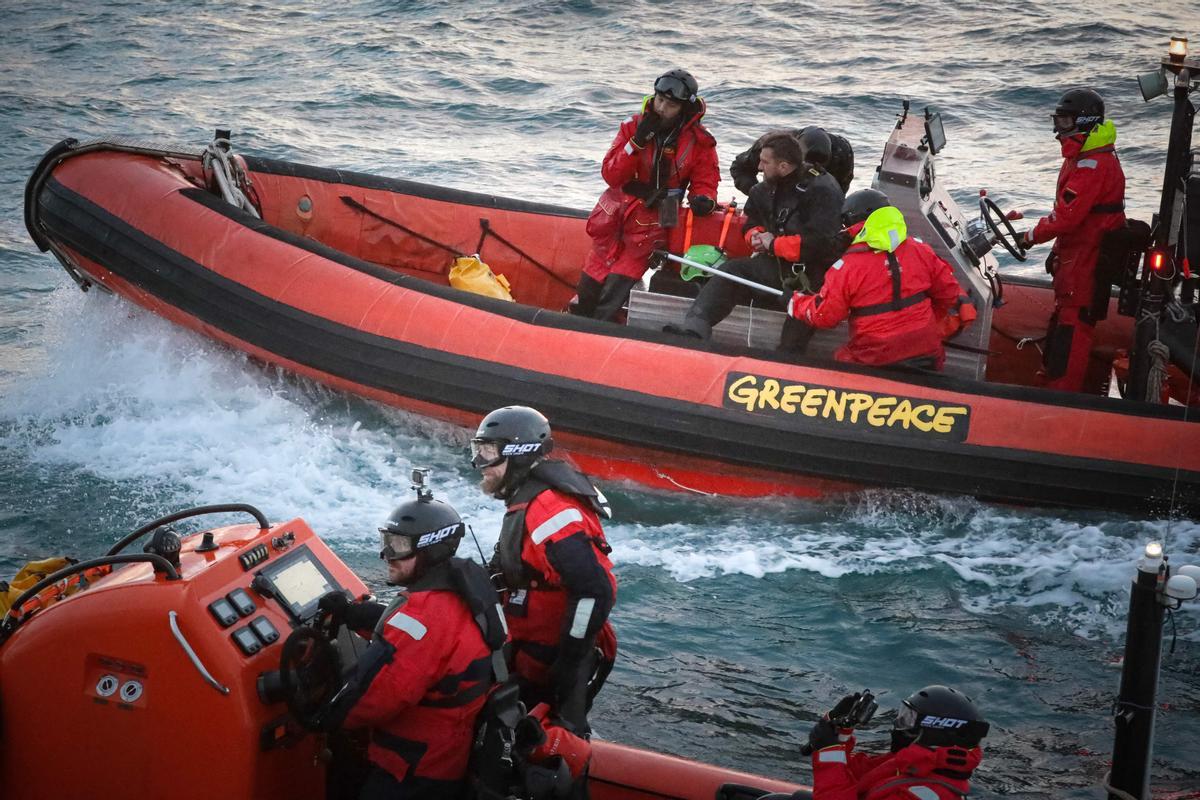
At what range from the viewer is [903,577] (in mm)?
5141

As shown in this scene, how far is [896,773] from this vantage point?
9.52 ft

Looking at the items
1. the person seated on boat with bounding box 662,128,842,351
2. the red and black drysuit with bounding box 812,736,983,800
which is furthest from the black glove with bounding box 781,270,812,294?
the red and black drysuit with bounding box 812,736,983,800

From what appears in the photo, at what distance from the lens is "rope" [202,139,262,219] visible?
671 cm

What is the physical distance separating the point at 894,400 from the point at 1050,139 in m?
7.04

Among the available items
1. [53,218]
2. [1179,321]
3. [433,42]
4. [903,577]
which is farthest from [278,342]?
[433,42]

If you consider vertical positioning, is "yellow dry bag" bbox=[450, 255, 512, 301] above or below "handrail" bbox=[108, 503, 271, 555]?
below

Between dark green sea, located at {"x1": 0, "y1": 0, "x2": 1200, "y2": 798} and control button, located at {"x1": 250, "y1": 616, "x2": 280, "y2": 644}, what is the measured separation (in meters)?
1.48

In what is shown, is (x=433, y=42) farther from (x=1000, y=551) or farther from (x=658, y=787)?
(x=658, y=787)

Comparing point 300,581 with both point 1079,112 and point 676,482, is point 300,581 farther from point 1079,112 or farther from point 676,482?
point 1079,112

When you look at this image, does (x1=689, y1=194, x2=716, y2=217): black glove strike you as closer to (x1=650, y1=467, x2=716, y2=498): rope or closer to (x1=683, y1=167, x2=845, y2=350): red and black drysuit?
(x1=683, y1=167, x2=845, y2=350): red and black drysuit

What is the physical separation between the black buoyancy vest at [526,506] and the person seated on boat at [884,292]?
207cm

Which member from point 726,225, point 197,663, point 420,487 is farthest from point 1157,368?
point 197,663

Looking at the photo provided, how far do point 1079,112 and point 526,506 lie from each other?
12.2ft

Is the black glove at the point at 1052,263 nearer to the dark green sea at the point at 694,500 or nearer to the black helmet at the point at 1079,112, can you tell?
the black helmet at the point at 1079,112
